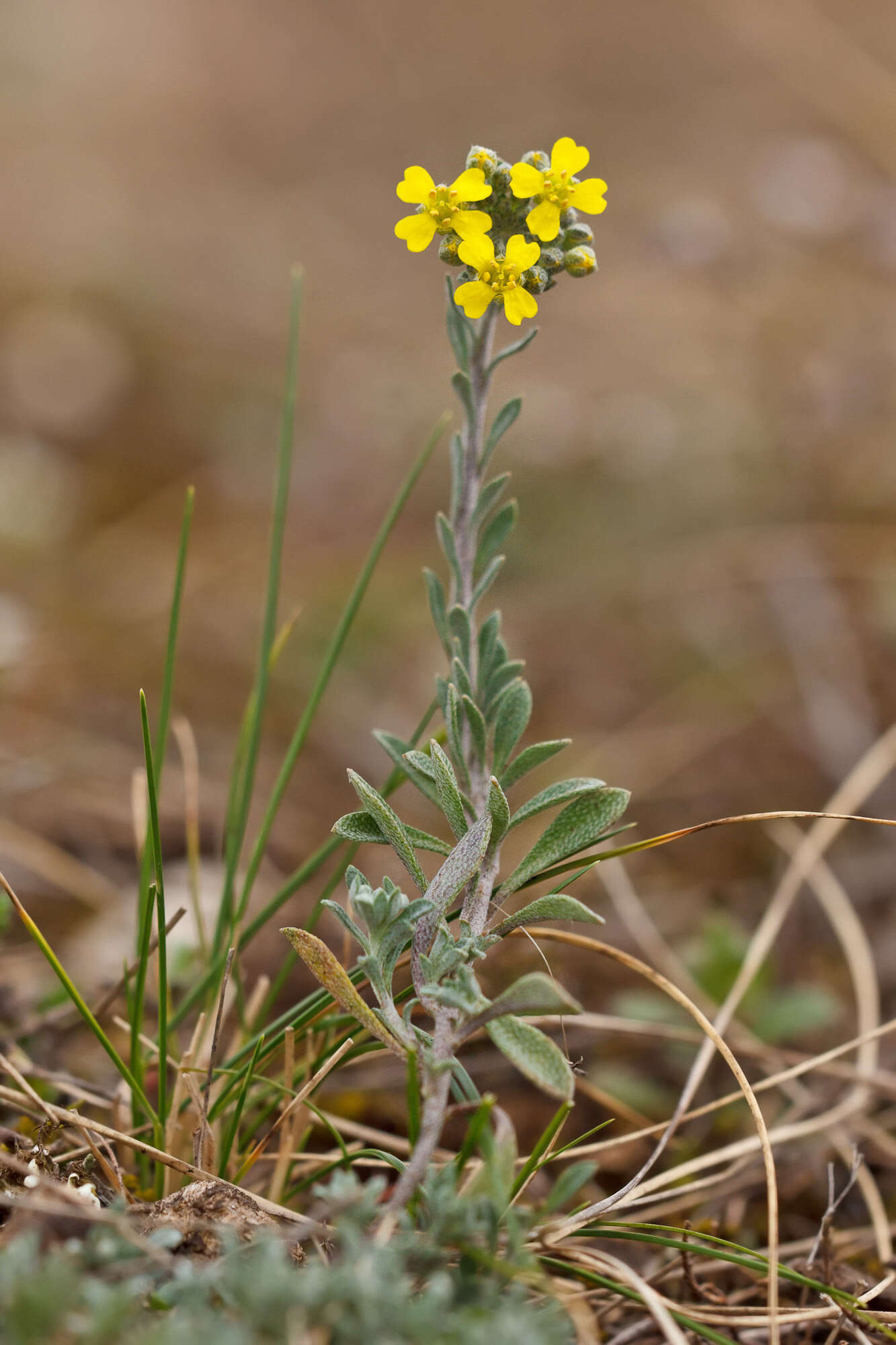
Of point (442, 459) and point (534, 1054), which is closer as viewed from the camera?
point (534, 1054)

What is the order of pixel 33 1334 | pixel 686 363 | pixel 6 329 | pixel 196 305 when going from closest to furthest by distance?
pixel 33 1334 → pixel 6 329 → pixel 686 363 → pixel 196 305

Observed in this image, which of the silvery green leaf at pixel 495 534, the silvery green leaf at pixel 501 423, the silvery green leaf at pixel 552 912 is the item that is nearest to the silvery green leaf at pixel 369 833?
the silvery green leaf at pixel 552 912

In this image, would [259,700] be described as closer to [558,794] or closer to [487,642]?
[487,642]

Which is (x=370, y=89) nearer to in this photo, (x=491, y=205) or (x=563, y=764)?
(x=563, y=764)

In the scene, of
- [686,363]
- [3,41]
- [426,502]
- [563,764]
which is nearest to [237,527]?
[426,502]

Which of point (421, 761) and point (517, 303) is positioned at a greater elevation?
point (517, 303)

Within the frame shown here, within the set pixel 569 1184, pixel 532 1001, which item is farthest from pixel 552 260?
pixel 569 1184

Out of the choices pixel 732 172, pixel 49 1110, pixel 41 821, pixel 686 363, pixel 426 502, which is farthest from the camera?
pixel 732 172
